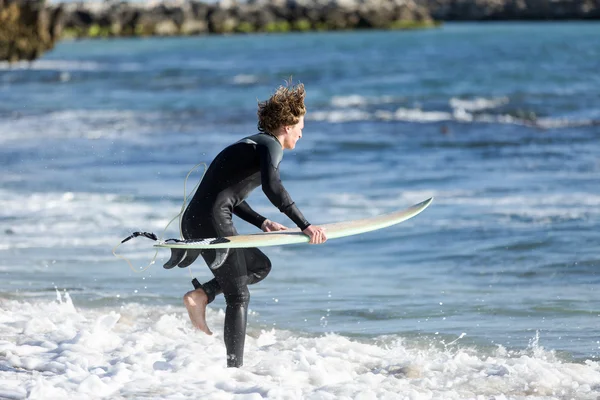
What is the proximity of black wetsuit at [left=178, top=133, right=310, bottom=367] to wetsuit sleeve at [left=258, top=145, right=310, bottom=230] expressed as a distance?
1 centimetres

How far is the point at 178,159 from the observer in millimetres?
18984

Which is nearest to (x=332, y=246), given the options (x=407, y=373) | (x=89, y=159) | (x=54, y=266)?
(x=54, y=266)

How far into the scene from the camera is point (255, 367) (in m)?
6.45

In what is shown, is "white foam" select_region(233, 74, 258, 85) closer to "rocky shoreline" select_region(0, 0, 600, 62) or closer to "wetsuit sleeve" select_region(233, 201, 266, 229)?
"wetsuit sleeve" select_region(233, 201, 266, 229)

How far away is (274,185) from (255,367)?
116 centimetres

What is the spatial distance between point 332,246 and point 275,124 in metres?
5.23

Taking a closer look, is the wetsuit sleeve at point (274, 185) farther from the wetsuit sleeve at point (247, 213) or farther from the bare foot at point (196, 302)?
the bare foot at point (196, 302)

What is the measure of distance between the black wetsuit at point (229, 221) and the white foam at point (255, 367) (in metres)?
0.33

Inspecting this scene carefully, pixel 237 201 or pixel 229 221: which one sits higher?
pixel 237 201

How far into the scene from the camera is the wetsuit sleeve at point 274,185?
19.6 ft

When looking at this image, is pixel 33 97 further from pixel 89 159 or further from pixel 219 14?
pixel 219 14

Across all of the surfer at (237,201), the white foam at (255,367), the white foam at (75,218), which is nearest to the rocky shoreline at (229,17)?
the white foam at (75,218)

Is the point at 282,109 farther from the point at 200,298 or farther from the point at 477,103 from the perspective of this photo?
the point at 477,103

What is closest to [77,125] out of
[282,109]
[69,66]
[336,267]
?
[336,267]
